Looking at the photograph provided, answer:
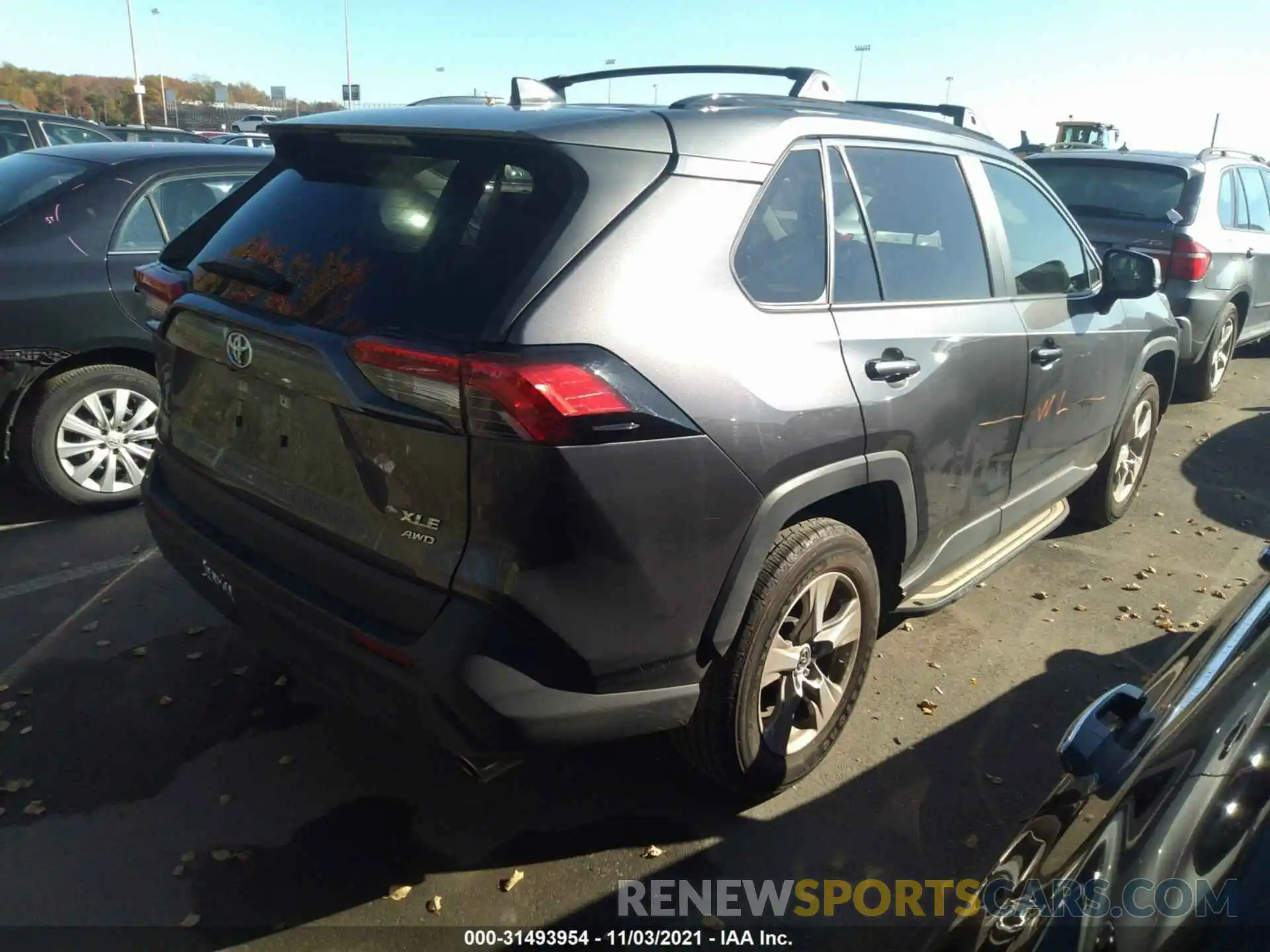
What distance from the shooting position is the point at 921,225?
10.7ft

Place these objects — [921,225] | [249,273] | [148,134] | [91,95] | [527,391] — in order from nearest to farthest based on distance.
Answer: [527,391]
[249,273]
[921,225]
[148,134]
[91,95]

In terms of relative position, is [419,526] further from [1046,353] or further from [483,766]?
[1046,353]

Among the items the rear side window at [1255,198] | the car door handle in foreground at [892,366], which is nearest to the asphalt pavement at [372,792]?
the car door handle in foreground at [892,366]

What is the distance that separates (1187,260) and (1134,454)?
8.97 ft

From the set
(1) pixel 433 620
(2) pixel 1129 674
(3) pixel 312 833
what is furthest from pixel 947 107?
(3) pixel 312 833

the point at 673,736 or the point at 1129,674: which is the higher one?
the point at 673,736

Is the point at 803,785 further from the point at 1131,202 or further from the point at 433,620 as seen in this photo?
the point at 1131,202

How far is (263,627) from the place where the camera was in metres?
2.54

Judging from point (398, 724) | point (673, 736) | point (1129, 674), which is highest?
point (398, 724)

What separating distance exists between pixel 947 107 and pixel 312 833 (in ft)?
11.6

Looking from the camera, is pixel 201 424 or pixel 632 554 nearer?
pixel 632 554

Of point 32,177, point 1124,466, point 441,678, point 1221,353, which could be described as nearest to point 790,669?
point 441,678

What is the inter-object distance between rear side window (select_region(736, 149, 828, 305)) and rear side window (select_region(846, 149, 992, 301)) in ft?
0.90

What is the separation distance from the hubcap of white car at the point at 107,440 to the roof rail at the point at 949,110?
12.1 feet
